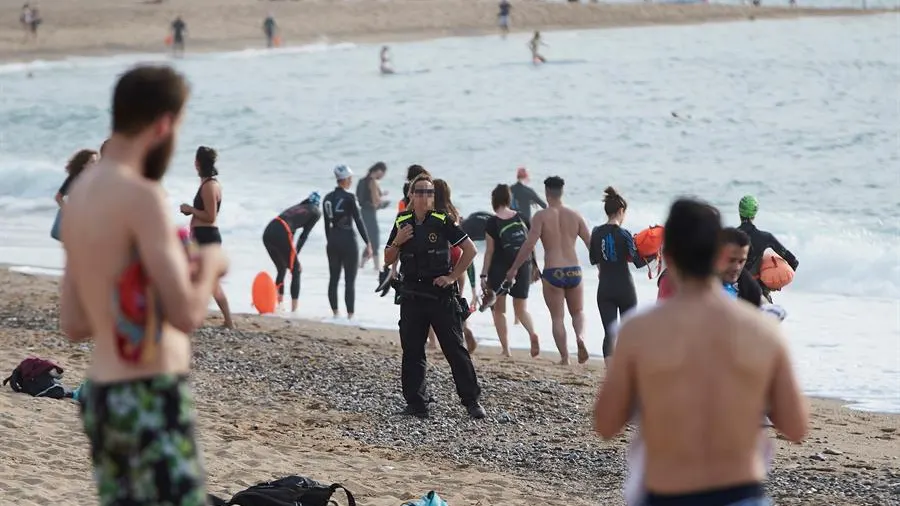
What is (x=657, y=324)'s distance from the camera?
3186mm

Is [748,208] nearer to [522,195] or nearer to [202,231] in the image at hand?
[202,231]

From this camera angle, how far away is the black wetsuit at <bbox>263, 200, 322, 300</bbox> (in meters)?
13.3

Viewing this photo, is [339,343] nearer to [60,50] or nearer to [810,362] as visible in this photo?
[810,362]

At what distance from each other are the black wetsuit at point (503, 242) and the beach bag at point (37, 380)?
387 centimetres

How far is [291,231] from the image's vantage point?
13.4 metres

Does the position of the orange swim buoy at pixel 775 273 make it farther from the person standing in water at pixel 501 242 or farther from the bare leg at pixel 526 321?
the bare leg at pixel 526 321

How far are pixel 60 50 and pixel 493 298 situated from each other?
45759 mm

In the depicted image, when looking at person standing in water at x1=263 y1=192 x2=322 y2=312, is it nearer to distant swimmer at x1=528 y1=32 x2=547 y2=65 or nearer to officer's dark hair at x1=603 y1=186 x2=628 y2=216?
officer's dark hair at x1=603 y1=186 x2=628 y2=216

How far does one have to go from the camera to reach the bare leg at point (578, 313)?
37.2 ft

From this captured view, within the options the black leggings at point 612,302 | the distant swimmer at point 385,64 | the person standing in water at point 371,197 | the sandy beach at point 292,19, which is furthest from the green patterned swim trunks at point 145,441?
the sandy beach at point 292,19

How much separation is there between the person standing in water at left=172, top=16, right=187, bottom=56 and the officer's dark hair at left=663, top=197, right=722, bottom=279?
51132mm

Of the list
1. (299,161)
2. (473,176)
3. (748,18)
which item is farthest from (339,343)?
(748,18)

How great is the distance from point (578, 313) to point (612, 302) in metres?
0.66

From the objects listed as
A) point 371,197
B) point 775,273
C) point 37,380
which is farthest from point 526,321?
point 371,197
